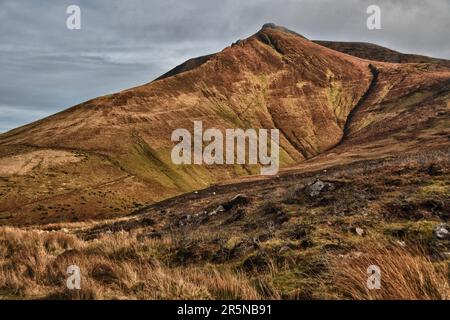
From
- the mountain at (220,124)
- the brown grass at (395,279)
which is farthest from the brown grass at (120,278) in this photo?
the mountain at (220,124)

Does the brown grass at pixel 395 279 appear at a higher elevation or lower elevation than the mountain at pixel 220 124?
lower

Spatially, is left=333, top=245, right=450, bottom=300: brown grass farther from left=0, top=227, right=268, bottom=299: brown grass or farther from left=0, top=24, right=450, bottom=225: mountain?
left=0, top=24, right=450, bottom=225: mountain

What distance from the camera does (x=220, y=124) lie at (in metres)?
124

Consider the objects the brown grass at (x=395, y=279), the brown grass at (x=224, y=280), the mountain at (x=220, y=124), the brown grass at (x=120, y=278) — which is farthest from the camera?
the mountain at (x=220, y=124)

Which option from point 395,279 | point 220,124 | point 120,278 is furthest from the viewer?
point 220,124

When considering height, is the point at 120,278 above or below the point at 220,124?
below

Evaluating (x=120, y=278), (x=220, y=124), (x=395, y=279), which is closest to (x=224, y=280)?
(x=120, y=278)

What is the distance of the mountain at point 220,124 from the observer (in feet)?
259

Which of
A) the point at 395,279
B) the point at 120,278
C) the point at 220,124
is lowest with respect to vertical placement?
the point at 120,278

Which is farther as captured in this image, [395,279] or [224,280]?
[224,280]

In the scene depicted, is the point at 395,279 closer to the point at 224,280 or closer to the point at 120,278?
the point at 224,280

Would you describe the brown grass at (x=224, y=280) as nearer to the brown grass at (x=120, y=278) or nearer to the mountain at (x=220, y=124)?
the brown grass at (x=120, y=278)

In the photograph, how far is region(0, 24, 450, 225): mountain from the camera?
78812 millimetres
